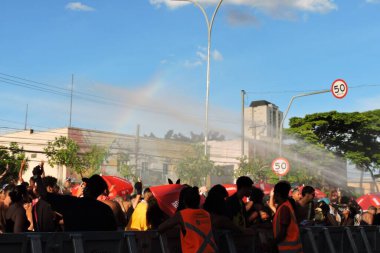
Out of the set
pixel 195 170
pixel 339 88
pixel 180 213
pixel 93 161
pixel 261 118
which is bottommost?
pixel 180 213

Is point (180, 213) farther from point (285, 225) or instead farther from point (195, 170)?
point (195, 170)

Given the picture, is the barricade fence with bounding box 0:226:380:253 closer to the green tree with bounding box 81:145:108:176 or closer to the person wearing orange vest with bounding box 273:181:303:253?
the person wearing orange vest with bounding box 273:181:303:253

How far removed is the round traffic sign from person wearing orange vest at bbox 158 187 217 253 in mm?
21119

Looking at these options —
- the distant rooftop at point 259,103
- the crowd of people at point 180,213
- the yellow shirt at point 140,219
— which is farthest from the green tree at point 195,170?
the distant rooftop at point 259,103

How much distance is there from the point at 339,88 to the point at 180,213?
21.7 meters

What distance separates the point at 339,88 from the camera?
25.4 meters

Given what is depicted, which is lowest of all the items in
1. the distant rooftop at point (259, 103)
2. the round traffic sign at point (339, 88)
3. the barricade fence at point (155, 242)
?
the barricade fence at point (155, 242)

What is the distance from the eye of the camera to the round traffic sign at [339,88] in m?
25.2

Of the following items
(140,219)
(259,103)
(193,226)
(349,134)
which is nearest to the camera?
(193,226)

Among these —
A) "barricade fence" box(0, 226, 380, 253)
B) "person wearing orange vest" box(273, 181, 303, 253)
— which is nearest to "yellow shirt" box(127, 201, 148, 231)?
"barricade fence" box(0, 226, 380, 253)

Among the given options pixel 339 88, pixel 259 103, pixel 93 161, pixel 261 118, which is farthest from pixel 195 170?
pixel 259 103

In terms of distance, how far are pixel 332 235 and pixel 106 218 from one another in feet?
15.1

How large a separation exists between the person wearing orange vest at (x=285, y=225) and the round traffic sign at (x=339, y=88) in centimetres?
1972

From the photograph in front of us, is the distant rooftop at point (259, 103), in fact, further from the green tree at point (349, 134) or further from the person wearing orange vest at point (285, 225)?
the person wearing orange vest at point (285, 225)
